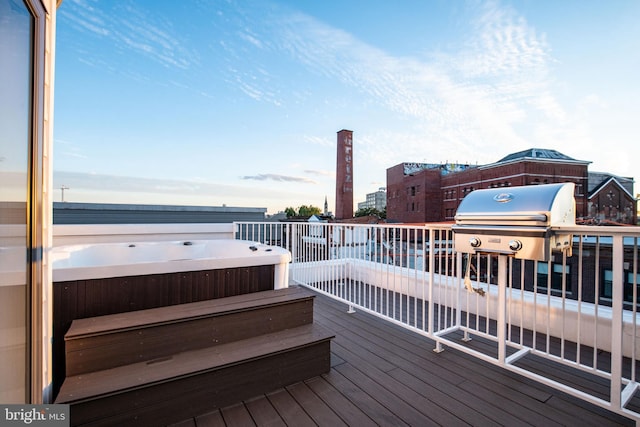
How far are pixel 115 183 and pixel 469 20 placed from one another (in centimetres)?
846

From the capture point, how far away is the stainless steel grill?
1.77 m

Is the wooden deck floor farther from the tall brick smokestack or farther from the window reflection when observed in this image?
the tall brick smokestack

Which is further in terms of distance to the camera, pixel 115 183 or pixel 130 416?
pixel 115 183

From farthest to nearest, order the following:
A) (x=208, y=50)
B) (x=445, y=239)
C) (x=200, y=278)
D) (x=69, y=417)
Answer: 1. (x=208, y=50)
2. (x=445, y=239)
3. (x=200, y=278)
4. (x=69, y=417)

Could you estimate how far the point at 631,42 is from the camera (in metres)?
6.12

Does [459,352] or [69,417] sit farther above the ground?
[69,417]

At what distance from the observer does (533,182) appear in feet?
79.7

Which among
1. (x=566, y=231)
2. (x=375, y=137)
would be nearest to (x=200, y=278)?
(x=566, y=231)

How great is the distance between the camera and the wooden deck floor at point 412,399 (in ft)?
5.33

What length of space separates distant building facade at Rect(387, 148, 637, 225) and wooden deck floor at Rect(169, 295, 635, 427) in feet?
83.4

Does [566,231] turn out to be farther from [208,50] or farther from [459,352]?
[208,50]

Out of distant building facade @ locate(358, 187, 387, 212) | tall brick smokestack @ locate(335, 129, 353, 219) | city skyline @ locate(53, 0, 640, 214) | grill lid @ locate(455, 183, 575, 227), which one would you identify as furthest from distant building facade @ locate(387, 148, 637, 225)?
grill lid @ locate(455, 183, 575, 227)

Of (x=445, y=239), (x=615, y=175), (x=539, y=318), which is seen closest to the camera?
(x=445, y=239)
